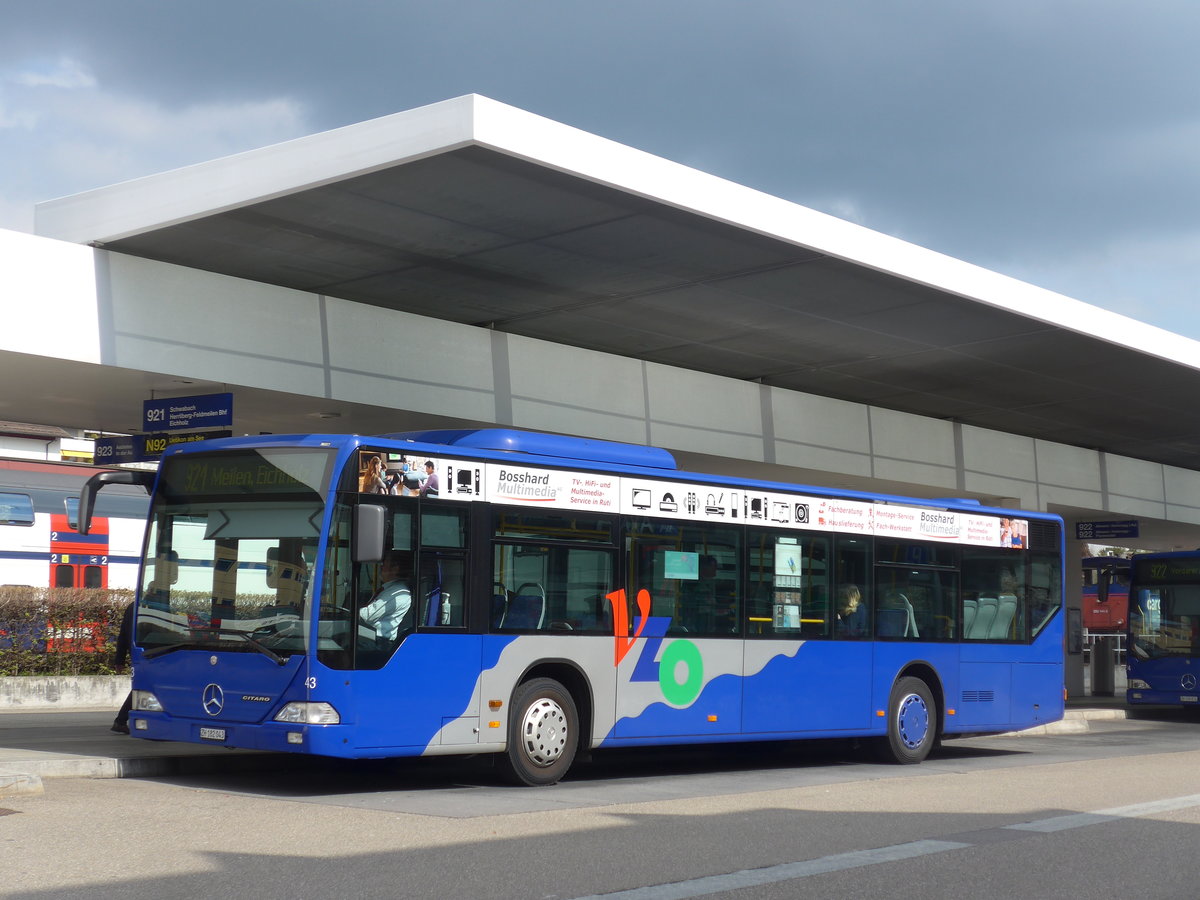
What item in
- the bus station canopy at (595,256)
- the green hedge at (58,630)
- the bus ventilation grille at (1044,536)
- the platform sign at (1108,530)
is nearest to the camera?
the bus station canopy at (595,256)

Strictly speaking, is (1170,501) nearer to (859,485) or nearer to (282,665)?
(859,485)

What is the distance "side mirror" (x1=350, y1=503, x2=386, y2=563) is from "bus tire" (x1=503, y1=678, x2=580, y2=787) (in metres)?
2.05

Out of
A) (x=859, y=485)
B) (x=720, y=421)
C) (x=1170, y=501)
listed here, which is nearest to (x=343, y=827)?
(x=720, y=421)

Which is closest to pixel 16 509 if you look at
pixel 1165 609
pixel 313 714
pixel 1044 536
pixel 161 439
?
pixel 161 439

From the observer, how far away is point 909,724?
1581 centimetres

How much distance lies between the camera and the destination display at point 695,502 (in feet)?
Answer: 38.5

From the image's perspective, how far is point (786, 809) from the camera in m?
10.9

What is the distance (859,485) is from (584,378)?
8.15m

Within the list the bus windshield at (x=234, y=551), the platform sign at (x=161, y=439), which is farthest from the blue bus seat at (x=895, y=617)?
the platform sign at (x=161, y=439)

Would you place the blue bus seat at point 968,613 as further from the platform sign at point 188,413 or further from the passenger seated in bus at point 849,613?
the platform sign at point 188,413

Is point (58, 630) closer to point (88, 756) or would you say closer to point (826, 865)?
point (88, 756)

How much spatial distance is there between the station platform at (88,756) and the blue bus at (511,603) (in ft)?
1.75

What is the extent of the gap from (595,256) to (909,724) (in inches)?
240

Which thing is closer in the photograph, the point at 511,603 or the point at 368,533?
the point at 368,533
